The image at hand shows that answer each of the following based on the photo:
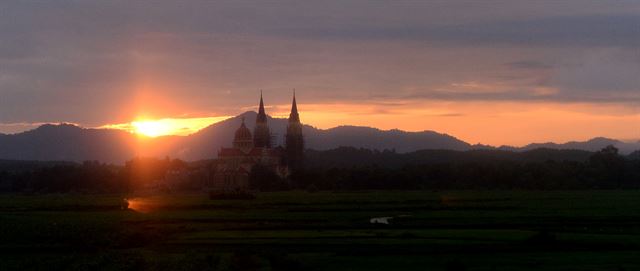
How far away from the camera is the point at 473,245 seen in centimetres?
3897

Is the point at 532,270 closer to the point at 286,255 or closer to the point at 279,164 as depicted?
the point at 286,255

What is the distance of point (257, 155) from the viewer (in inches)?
6713

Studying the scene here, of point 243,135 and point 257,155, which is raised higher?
point 243,135

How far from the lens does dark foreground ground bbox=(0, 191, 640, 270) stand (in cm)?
3350

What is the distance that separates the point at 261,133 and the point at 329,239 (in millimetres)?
141960

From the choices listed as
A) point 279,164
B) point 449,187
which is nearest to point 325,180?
point 449,187

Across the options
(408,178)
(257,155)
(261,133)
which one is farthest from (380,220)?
(261,133)

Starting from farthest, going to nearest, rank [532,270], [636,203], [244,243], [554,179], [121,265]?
[554,179]
[636,203]
[244,243]
[121,265]
[532,270]

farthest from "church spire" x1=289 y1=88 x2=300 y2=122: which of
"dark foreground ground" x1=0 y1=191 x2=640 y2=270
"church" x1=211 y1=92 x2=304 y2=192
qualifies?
"dark foreground ground" x1=0 y1=191 x2=640 y2=270

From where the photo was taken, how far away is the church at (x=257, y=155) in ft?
516

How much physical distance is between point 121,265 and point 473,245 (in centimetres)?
1628

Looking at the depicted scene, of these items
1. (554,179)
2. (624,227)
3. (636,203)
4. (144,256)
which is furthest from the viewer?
(554,179)

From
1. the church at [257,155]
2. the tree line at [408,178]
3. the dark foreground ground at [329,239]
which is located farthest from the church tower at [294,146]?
the dark foreground ground at [329,239]

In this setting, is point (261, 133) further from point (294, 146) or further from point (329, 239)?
point (329, 239)
